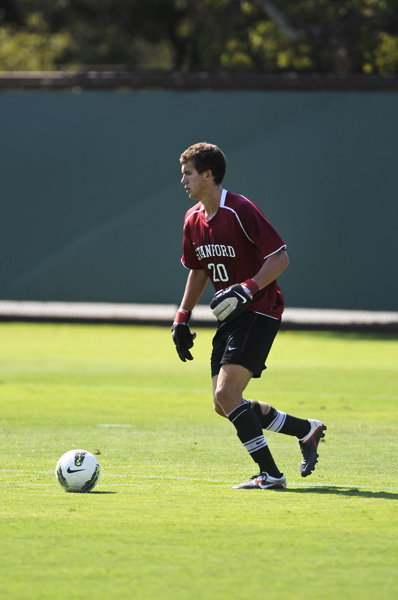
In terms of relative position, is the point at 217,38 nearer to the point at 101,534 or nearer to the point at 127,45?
the point at 127,45

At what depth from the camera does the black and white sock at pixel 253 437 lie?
7.15 m

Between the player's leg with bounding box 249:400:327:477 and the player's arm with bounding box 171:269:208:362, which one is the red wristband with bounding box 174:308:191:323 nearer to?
the player's arm with bounding box 171:269:208:362

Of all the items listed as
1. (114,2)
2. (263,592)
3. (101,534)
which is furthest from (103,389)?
(114,2)

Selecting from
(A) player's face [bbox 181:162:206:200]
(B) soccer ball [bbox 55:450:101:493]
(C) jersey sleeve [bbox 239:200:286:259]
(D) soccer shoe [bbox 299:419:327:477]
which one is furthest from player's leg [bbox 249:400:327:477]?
(A) player's face [bbox 181:162:206:200]

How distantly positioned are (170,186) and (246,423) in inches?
529

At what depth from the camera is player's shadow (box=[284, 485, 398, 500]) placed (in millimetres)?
6887

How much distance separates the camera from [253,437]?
7.16 m

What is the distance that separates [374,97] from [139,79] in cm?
427

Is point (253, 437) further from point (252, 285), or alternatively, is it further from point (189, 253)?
point (189, 253)

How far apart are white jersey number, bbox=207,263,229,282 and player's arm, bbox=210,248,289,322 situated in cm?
34

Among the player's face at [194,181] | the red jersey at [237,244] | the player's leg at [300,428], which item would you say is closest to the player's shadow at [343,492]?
the player's leg at [300,428]

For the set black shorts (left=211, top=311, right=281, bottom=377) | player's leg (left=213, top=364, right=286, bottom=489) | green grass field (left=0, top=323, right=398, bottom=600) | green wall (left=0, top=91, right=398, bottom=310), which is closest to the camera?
green grass field (left=0, top=323, right=398, bottom=600)

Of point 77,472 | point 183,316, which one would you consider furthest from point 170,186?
point 77,472

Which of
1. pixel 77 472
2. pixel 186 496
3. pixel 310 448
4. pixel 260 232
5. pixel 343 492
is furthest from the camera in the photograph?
pixel 310 448
